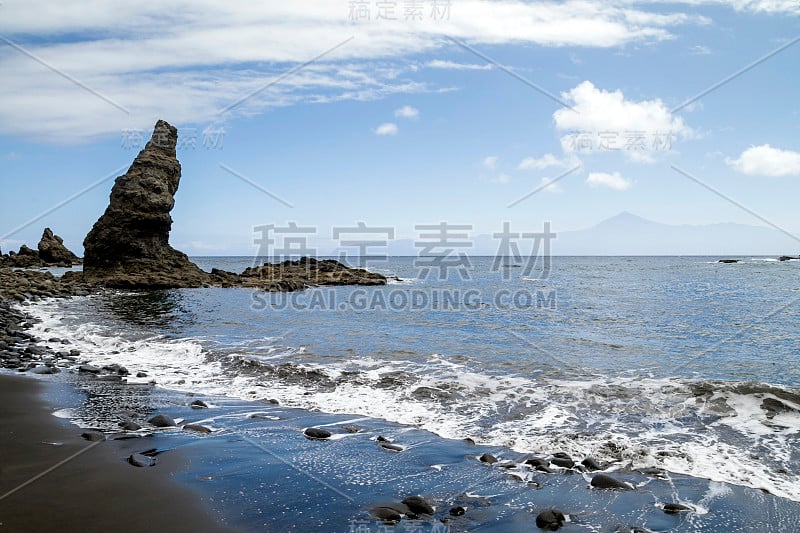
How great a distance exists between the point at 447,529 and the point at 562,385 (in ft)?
24.2

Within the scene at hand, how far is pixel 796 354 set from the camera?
50.1ft

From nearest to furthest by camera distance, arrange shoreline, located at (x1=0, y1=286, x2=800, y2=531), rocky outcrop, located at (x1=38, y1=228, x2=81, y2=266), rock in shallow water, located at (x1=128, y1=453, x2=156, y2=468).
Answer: shoreline, located at (x1=0, y1=286, x2=800, y2=531) < rock in shallow water, located at (x1=128, y1=453, x2=156, y2=468) < rocky outcrop, located at (x1=38, y1=228, x2=81, y2=266)

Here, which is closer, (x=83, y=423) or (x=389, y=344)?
(x=83, y=423)

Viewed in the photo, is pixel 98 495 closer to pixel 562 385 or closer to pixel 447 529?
pixel 447 529

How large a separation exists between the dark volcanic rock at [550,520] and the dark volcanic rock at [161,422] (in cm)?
581

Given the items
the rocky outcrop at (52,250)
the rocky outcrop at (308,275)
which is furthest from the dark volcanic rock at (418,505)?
the rocky outcrop at (52,250)

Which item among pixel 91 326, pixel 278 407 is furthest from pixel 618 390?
pixel 91 326

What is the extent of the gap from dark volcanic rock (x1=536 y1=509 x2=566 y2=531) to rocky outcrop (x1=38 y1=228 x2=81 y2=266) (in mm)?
94173

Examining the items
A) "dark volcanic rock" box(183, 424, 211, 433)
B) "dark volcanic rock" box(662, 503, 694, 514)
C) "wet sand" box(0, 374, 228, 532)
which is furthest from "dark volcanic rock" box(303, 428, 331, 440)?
"dark volcanic rock" box(662, 503, 694, 514)

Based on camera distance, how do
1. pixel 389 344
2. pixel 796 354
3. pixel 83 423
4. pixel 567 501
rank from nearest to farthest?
pixel 567 501
pixel 83 423
pixel 796 354
pixel 389 344

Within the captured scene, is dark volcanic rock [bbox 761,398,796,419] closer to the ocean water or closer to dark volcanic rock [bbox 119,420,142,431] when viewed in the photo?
Answer: the ocean water

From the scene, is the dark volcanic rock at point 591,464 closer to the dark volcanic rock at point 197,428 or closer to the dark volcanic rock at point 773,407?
the dark volcanic rock at point 773,407

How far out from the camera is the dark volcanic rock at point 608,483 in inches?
251

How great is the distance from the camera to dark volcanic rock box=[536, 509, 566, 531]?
5.28m
